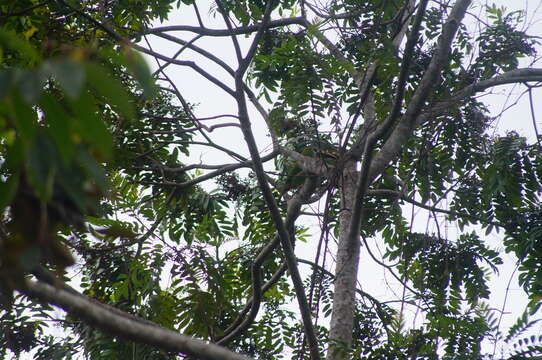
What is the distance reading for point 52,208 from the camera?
2.83 feet

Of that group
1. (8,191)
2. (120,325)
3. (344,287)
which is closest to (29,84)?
(8,191)

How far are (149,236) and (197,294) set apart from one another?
0.41m

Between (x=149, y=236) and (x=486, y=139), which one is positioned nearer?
(x=149, y=236)

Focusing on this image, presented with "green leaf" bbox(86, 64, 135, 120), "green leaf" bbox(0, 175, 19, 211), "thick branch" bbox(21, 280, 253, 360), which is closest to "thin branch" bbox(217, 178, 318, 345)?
"thick branch" bbox(21, 280, 253, 360)

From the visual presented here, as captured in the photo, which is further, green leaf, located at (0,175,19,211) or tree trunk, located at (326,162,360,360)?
tree trunk, located at (326,162,360,360)

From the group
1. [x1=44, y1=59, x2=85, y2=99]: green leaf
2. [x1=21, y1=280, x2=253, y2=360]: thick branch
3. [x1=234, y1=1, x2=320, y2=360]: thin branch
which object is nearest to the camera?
[x1=44, y1=59, x2=85, y2=99]: green leaf

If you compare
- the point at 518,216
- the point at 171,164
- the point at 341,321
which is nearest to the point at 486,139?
the point at 518,216

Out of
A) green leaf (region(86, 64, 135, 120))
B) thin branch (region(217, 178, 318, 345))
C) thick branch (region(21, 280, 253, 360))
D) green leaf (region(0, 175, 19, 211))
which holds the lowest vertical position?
thick branch (region(21, 280, 253, 360))

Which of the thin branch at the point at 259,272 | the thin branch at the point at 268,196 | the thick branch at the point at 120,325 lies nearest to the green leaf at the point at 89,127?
the thick branch at the point at 120,325

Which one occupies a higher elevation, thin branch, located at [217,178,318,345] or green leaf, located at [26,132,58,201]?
thin branch, located at [217,178,318,345]

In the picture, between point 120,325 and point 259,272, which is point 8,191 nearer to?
point 120,325

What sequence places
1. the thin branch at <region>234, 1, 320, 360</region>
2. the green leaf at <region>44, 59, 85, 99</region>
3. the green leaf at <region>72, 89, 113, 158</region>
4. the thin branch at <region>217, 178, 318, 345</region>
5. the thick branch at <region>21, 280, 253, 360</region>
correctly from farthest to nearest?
the thin branch at <region>217, 178, 318, 345</region>, the thin branch at <region>234, 1, 320, 360</region>, the thick branch at <region>21, 280, 253, 360</region>, the green leaf at <region>72, 89, 113, 158</region>, the green leaf at <region>44, 59, 85, 99</region>

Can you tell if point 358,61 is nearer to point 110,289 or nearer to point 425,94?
point 425,94

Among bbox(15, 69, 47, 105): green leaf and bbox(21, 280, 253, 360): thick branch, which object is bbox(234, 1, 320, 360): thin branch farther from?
bbox(15, 69, 47, 105): green leaf
